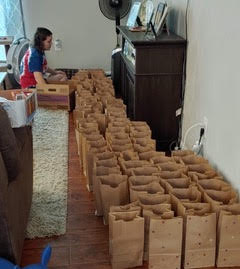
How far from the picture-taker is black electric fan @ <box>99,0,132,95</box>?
4133 millimetres

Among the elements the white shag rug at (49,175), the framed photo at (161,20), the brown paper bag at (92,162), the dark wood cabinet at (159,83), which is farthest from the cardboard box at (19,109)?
the framed photo at (161,20)

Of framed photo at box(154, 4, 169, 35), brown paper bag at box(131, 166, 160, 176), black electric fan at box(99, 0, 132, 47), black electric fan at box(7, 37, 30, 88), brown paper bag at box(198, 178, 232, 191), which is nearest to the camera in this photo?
brown paper bag at box(198, 178, 232, 191)

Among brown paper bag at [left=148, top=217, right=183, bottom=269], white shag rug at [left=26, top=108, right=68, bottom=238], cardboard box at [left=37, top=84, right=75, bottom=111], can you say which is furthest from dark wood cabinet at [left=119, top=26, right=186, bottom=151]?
brown paper bag at [left=148, top=217, right=183, bottom=269]

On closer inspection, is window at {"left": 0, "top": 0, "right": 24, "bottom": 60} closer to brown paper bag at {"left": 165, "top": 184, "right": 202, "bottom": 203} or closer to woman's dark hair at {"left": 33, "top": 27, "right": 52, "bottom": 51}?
woman's dark hair at {"left": 33, "top": 27, "right": 52, "bottom": 51}

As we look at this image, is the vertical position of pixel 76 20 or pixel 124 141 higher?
pixel 76 20

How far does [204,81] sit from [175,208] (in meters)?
0.96

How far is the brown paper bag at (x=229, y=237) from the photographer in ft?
4.98

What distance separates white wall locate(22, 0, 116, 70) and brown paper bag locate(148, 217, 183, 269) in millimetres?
3781

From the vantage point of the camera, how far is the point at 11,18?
4.67 meters

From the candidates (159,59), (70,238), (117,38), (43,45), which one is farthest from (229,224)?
(117,38)

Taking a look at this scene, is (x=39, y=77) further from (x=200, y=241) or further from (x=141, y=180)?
(x=200, y=241)

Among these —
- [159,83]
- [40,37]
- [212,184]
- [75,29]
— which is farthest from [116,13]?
[212,184]

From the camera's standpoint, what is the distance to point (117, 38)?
486cm

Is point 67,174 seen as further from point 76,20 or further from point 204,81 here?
point 76,20
